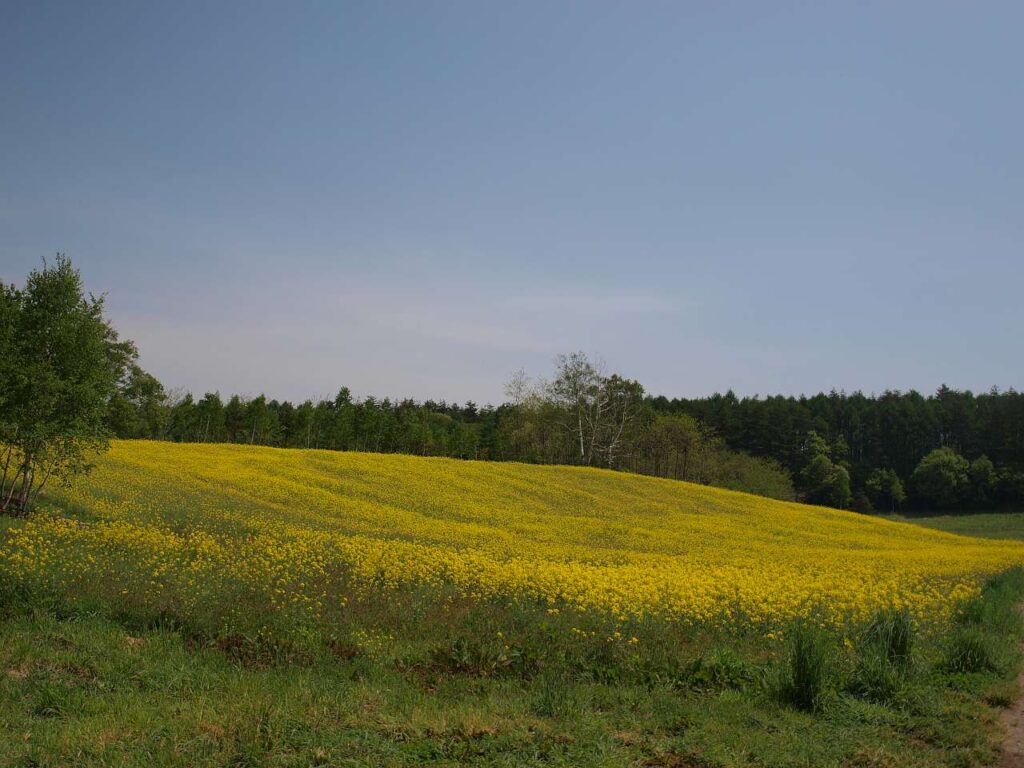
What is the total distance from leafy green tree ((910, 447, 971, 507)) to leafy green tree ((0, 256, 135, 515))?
93.2m

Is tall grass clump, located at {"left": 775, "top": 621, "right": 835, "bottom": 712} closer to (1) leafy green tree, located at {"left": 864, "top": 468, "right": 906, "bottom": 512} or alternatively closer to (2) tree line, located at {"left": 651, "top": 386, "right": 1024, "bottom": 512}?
(2) tree line, located at {"left": 651, "top": 386, "right": 1024, "bottom": 512}

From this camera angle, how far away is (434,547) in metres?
18.9

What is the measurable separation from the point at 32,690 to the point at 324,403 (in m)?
90.6

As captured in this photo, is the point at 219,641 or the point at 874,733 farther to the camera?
the point at 219,641

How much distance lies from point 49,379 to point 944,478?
94796mm

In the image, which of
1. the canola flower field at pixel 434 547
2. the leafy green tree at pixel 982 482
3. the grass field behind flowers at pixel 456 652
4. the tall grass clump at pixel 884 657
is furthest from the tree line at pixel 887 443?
the tall grass clump at pixel 884 657

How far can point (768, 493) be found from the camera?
7331 cm

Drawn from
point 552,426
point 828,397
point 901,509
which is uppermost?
point 828,397

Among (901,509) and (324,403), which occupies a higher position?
(324,403)

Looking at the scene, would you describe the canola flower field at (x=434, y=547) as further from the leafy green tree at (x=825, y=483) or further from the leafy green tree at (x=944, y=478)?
the leafy green tree at (x=944, y=478)

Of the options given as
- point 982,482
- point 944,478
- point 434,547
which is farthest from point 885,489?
point 434,547

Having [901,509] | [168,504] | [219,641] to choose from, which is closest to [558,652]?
[219,641]

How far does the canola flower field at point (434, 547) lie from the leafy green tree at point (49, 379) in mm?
1529

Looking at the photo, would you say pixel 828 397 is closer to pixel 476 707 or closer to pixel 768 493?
pixel 768 493
